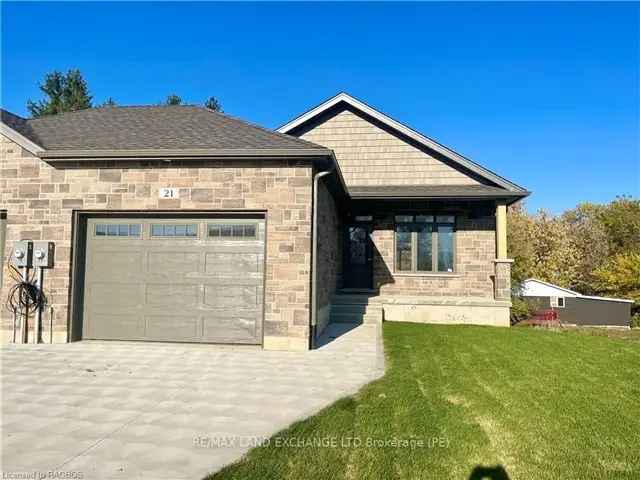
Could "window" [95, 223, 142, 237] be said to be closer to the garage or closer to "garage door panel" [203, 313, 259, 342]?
the garage

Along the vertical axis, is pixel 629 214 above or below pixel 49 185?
above

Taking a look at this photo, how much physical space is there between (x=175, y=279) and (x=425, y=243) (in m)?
7.91

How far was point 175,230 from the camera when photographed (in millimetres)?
8094

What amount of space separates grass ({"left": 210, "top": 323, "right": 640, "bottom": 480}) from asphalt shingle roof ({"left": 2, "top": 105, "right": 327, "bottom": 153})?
4525 mm

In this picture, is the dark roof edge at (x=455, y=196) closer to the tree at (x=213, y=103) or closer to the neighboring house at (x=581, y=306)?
the neighboring house at (x=581, y=306)

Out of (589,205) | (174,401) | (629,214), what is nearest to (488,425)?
(174,401)

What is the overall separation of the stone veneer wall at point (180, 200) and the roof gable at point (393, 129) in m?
7.06

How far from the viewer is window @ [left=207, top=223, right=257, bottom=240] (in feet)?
26.1

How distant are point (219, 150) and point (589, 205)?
41.0 m

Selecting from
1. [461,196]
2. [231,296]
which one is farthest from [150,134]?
[461,196]

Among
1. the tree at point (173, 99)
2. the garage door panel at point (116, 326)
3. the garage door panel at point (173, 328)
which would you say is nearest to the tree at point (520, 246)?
the garage door panel at point (173, 328)

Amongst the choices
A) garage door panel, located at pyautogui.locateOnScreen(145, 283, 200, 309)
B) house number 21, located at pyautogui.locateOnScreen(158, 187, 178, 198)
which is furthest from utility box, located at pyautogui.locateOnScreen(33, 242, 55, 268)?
house number 21, located at pyautogui.locateOnScreen(158, 187, 178, 198)

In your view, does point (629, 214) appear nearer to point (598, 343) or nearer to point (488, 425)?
point (598, 343)

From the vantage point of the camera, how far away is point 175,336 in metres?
7.91
